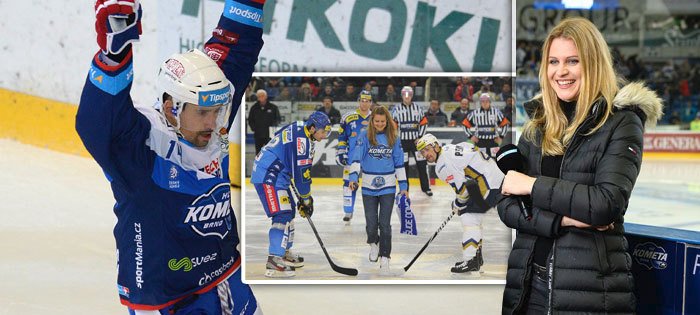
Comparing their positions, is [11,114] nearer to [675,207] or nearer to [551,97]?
[551,97]

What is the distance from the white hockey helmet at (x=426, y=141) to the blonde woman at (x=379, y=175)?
0.30ft

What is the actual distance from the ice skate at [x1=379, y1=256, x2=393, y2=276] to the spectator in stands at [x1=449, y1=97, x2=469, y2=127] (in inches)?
29.1

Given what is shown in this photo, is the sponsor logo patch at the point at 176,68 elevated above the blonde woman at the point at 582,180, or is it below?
above

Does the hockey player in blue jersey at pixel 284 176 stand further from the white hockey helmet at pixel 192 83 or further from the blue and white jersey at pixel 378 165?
the white hockey helmet at pixel 192 83

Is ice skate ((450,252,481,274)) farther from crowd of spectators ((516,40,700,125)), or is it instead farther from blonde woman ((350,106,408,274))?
crowd of spectators ((516,40,700,125))

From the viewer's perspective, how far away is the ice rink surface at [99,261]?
3.60 meters

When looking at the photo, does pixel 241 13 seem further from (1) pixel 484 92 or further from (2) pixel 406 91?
(1) pixel 484 92

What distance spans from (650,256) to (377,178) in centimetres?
206

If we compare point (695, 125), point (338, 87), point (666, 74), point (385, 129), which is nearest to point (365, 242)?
point (385, 129)

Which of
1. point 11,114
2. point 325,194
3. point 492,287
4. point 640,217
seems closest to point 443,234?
point 492,287

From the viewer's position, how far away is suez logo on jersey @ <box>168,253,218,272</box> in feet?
6.32

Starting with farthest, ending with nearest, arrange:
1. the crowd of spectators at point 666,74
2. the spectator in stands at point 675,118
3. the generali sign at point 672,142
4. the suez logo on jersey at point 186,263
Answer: the crowd of spectators at point 666,74 < the spectator in stands at point 675,118 < the generali sign at point 672,142 < the suez logo on jersey at point 186,263

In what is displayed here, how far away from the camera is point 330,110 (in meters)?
3.95

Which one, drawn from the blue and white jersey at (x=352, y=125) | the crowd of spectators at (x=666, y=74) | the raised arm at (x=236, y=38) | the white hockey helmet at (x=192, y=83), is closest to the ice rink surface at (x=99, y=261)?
the blue and white jersey at (x=352, y=125)
